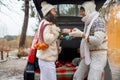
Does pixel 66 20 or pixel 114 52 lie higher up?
pixel 66 20

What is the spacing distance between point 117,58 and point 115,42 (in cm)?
118

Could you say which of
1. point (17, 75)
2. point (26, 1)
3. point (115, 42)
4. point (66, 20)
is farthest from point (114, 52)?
point (66, 20)

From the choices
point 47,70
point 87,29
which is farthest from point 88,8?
point 47,70

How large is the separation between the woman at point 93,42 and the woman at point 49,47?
1.06 ft

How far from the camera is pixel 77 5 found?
667cm

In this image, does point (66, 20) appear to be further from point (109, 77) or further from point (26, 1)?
point (26, 1)

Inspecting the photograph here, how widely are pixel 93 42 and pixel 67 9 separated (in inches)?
71.8

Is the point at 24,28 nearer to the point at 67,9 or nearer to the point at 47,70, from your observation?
the point at 67,9

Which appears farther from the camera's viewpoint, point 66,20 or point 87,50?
point 66,20

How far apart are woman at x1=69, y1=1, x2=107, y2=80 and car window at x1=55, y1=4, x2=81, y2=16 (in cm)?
121

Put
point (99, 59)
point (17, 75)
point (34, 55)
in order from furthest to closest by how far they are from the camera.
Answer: point (17, 75)
point (34, 55)
point (99, 59)

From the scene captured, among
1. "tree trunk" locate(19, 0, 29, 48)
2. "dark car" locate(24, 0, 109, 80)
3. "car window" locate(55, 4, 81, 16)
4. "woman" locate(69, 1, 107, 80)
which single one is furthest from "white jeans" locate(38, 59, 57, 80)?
"tree trunk" locate(19, 0, 29, 48)

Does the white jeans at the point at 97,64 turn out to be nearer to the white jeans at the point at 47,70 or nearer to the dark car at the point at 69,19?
the white jeans at the point at 47,70

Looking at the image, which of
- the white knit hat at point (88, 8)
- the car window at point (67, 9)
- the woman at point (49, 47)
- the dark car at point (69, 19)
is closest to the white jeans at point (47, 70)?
the woman at point (49, 47)
